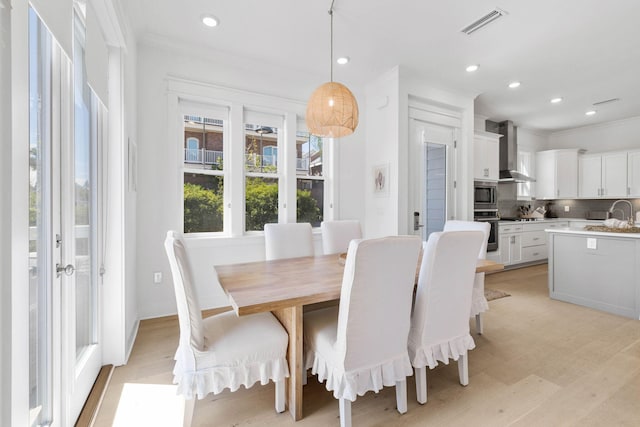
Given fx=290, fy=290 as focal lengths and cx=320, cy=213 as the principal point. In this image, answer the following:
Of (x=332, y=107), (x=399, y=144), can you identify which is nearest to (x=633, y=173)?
(x=399, y=144)

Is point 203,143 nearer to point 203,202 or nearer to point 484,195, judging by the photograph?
point 203,202

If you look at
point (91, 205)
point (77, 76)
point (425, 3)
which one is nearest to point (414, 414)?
point (91, 205)

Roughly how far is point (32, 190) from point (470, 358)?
282 centimetres

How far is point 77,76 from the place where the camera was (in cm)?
167

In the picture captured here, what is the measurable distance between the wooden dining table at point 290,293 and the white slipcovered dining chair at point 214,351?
0.07 metres

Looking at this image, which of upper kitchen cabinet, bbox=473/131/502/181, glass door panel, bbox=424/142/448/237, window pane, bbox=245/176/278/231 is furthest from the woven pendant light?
upper kitchen cabinet, bbox=473/131/502/181

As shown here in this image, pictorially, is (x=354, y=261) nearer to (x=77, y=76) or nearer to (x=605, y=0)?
(x=77, y=76)

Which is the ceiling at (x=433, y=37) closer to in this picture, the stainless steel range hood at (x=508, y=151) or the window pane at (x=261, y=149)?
the window pane at (x=261, y=149)

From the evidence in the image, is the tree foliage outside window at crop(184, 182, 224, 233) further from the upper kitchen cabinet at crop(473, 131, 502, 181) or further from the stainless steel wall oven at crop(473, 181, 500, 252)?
the upper kitchen cabinet at crop(473, 131, 502, 181)

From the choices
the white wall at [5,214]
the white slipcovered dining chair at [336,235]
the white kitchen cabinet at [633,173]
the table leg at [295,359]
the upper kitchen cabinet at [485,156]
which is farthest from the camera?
the white kitchen cabinet at [633,173]

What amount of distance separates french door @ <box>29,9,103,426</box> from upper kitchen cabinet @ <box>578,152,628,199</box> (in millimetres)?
8015

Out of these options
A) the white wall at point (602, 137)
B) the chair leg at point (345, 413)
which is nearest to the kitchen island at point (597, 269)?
the chair leg at point (345, 413)

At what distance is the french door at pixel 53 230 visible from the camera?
1.16 meters

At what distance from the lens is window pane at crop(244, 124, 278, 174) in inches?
139
